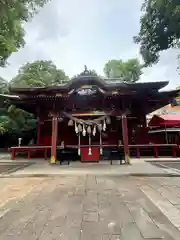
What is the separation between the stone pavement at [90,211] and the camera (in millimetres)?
2863

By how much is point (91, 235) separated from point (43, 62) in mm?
30298

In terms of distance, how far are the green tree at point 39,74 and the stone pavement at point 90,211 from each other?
17.1m

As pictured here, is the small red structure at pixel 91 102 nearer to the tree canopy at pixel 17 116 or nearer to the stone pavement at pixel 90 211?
the stone pavement at pixel 90 211

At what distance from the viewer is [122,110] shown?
11672 mm

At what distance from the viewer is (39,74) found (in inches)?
1061

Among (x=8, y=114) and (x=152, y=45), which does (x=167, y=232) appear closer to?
(x=152, y=45)

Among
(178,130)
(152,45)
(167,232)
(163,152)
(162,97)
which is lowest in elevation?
(167,232)

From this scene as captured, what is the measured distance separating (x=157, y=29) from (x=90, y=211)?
1213cm

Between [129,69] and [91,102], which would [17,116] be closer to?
[91,102]

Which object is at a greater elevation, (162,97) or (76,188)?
(162,97)

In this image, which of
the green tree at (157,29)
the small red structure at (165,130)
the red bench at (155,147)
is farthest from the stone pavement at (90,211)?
the small red structure at (165,130)

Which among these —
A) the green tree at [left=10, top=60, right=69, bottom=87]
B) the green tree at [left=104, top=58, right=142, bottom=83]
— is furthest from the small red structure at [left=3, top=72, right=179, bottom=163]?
the green tree at [left=104, top=58, right=142, bottom=83]

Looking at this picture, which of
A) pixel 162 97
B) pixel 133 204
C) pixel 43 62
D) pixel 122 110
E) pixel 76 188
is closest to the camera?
pixel 133 204

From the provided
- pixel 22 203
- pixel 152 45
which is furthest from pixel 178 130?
pixel 22 203
